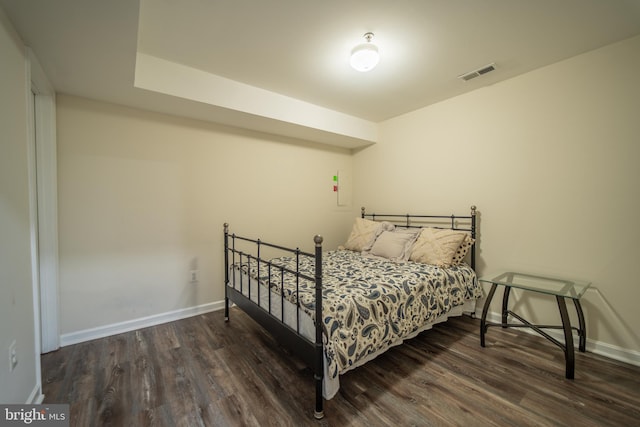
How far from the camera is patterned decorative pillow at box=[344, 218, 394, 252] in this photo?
10.8 ft

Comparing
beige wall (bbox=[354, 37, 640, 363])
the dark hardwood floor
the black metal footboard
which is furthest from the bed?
beige wall (bbox=[354, 37, 640, 363])

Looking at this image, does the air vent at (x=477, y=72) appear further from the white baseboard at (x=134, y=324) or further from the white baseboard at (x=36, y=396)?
the white baseboard at (x=36, y=396)

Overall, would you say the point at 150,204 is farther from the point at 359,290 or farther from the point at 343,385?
the point at 343,385

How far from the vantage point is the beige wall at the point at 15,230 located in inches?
50.1

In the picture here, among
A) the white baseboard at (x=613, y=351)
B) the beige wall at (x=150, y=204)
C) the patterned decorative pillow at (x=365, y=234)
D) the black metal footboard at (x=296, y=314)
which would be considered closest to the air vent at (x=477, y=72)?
the patterned decorative pillow at (x=365, y=234)

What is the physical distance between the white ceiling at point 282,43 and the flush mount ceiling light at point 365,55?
7 centimetres

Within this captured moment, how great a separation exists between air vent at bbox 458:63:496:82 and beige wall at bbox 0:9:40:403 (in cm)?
323

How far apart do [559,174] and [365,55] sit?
78.9 inches

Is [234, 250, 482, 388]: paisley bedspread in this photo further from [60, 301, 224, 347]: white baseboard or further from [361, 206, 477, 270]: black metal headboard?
[60, 301, 224, 347]: white baseboard

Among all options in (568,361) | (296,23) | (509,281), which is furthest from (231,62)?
(568,361)

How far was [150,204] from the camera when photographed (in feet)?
8.65

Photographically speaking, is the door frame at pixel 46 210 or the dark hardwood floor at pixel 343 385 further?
the door frame at pixel 46 210

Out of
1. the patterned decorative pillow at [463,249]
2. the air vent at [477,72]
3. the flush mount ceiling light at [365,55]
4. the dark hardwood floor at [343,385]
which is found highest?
the air vent at [477,72]

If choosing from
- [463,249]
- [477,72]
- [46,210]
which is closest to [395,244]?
[463,249]
